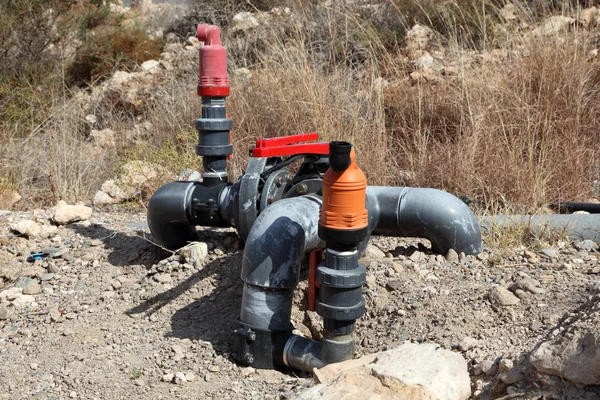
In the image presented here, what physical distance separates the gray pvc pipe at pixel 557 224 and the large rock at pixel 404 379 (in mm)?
→ 1466

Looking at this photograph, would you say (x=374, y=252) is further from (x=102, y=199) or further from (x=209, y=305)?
(x=102, y=199)

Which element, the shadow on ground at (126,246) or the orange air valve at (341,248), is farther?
the shadow on ground at (126,246)

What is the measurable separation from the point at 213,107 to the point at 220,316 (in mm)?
1055

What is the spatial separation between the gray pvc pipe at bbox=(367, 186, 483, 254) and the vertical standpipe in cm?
81

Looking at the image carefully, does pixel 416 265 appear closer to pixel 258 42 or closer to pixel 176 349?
pixel 176 349

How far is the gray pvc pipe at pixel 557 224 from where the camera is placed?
141 inches

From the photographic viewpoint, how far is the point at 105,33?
32.3ft

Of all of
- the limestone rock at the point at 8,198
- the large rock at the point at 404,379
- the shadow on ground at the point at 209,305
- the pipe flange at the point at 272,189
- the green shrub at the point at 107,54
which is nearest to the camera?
the large rock at the point at 404,379

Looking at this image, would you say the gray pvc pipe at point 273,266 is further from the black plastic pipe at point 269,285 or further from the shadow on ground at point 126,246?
the shadow on ground at point 126,246

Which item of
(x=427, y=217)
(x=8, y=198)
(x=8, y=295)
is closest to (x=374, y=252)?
(x=427, y=217)

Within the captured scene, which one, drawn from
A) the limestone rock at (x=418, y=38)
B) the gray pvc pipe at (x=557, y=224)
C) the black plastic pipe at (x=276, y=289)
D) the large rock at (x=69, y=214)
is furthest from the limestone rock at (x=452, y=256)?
the limestone rock at (x=418, y=38)

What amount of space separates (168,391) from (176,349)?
285 mm

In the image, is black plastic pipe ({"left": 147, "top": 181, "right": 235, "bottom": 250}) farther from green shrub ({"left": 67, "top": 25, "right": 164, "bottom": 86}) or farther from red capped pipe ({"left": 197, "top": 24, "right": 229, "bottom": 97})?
green shrub ({"left": 67, "top": 25, "right": 164, "bottom": 86})

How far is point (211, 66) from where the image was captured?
3.52 metres
